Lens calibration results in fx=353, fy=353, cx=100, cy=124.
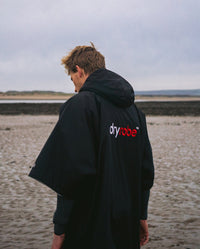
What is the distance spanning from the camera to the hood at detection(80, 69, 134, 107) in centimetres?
214

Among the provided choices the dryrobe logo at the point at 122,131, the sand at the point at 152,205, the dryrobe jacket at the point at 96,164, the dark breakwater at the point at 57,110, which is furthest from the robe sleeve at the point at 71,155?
the dark breakwater at the point at 57,110

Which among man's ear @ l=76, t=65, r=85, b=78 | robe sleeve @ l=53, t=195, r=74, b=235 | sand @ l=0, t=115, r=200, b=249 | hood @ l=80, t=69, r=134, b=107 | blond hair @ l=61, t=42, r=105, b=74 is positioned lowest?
sand @ l=0, t=115, r=200, b=249

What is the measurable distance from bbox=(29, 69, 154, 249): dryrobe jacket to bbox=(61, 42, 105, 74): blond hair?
72 millimetres

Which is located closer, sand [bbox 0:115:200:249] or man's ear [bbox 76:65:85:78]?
man's ear [bbox 76:65:85:78]

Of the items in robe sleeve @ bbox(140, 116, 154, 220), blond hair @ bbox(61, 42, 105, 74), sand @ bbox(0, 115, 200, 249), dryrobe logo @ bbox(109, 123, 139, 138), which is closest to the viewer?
dryrobe logo @ bbox(109, 123, 139, 138)

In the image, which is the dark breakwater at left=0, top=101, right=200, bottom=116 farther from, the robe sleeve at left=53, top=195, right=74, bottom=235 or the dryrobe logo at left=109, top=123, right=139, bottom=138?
the robe sleeve at left=53, top=195, right=74, bottom=235

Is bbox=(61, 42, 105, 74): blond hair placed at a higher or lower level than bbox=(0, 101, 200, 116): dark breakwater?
higher

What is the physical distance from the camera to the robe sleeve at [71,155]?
6.43ft

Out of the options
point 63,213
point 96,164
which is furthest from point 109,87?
point 63,213

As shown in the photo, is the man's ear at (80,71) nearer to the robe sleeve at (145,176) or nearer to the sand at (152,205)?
the robe sleeve at (145,176)

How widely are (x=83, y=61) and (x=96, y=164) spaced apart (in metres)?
0.66

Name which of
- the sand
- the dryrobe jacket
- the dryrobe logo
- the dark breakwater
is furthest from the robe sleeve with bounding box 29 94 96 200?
the dark breakwater

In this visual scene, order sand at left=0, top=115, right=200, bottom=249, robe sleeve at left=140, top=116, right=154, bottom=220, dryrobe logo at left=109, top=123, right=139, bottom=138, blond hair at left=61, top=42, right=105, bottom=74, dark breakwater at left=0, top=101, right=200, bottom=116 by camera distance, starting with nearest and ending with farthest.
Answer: dryrobe logo at left=109, top=123, right=139, bottom=138
blond hair at left=61, top=42, right=105, bottom=74
robe sleeve at left=140, top=116, right=154, bottom=220
sand at left=0, top=115, right=200, bottom=249
dark breakwater at left=0, top=101, right=200, bottom=116

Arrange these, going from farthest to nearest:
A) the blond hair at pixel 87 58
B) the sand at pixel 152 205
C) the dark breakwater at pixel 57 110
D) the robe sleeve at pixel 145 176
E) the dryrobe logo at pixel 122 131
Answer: the dark breakwater at pixel 57 110 < the sand at pixel 152 205 < the robe sleeve at pixel 145 176 < the blond hair at pixel 87 58 < the dryrobe logo at pixel 122 131
